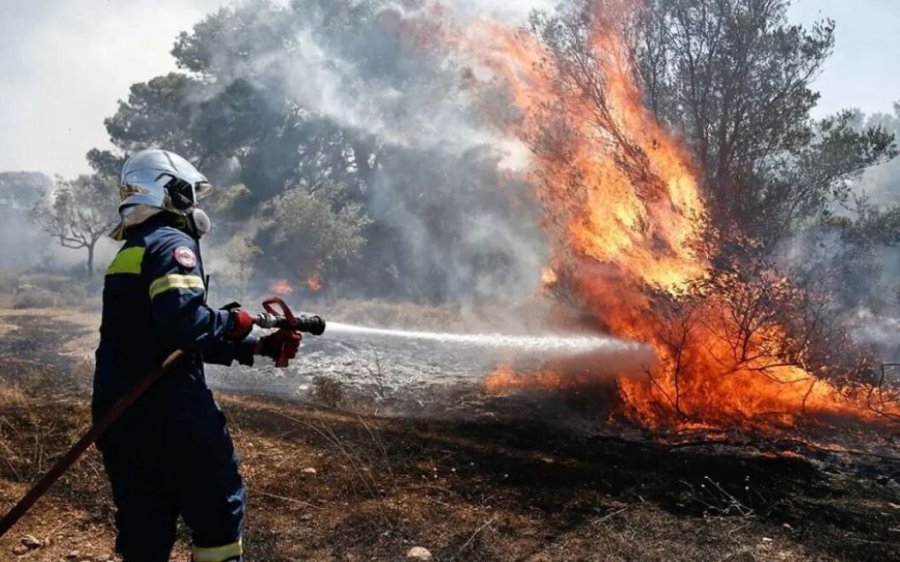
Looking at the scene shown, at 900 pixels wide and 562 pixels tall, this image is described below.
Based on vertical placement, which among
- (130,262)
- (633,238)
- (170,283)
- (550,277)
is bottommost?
(170,283)

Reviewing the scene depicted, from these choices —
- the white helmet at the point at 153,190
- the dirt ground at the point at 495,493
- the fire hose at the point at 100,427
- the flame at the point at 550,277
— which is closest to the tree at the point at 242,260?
the flame at the point at 550,277

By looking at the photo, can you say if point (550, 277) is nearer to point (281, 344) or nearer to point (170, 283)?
point (281, 344)

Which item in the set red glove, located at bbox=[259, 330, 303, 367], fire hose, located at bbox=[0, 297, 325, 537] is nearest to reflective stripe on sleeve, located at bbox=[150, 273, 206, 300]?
fire hose, located at bbox=[0, 297, 325, 537]

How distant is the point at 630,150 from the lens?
10.6 meters

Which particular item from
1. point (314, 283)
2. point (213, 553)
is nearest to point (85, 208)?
point (314, 283)

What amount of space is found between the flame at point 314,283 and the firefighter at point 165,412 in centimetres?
2524

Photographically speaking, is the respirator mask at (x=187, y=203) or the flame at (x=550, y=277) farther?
the flame at (x=550, y=277)

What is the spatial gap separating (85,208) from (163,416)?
3492 centimetres

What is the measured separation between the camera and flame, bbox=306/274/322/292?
92.1ft

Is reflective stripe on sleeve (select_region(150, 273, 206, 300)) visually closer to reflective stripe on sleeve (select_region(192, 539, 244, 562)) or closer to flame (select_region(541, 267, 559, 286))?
reflective stripe on sleeve (select_region(192, 539, 244, 562))

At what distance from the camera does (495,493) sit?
17.2 feet

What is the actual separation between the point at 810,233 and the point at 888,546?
10.6 metres

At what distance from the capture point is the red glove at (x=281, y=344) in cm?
352

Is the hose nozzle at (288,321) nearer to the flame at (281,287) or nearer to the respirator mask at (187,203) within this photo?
the respirator mask at (187,203)
